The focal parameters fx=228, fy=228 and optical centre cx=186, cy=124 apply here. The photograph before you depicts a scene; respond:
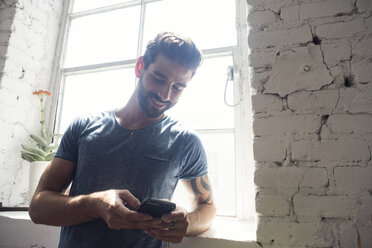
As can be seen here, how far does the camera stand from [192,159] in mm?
1092

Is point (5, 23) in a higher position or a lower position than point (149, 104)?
higher

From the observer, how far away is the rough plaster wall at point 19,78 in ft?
5.23

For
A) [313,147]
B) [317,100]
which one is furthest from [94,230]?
[317,100]

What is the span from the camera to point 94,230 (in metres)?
0.88

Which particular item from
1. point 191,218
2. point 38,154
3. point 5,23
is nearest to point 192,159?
point 191,218

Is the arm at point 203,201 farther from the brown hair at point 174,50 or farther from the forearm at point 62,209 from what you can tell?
Answer: the brown hair at point 174,50

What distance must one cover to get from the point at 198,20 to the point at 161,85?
0.89m

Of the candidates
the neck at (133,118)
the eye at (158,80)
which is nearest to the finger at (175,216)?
the neck at (133,118)

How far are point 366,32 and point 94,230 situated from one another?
1.36 meters

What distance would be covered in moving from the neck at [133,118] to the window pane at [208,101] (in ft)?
1.33

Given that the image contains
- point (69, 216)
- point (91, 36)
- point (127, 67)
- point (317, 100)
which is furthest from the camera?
point (91, 36)

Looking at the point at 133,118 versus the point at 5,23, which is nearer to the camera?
the point at 133,118

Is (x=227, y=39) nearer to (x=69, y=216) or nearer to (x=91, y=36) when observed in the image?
(x=91, y=36)

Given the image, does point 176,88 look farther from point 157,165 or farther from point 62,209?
point 62,209
